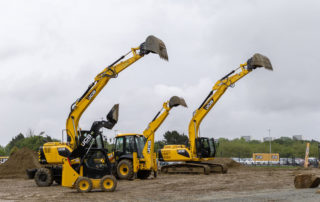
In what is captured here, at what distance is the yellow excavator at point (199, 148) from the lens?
30625 millimetres

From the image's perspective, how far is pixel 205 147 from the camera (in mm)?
30922

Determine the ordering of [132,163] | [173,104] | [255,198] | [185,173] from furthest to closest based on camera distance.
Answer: [185,173] → [173,104] → [132,163] → [255,198]

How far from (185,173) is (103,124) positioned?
50.7 feet

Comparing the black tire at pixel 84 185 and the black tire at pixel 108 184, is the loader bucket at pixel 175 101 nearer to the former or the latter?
the black tire at pixel 108 184

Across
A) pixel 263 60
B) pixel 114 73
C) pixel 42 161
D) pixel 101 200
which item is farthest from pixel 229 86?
pixel 101 200

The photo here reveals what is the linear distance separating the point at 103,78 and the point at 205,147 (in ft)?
32.3

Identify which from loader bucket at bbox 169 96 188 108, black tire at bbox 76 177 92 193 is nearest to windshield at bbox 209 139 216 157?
loader bucket at bbox 169 96 188 108

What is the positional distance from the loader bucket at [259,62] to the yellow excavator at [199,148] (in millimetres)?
138

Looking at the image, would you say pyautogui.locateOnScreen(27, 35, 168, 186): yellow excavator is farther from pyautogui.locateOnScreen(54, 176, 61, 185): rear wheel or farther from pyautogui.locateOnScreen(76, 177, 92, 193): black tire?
pyautogui.locateOnScreen(76, 177, 92, 193): black tire

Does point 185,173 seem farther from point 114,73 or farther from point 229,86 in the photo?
point 114,73

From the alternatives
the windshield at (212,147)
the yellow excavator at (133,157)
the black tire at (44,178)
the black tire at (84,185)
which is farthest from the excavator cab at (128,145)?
the windshield at (212,147)

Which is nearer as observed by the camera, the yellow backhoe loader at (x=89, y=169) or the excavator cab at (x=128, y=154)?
the yellow backhoe loader at (x=89, y=169)

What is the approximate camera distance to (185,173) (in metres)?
31.0

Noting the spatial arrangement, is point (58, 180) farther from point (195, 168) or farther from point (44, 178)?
point (195, 168)
